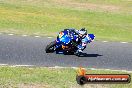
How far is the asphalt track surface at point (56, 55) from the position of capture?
16.3 m

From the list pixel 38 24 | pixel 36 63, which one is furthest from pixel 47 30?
pixel 36 63

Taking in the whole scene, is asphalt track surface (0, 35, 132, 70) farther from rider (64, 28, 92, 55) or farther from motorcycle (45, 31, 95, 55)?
rider (64, 28, 92, 55)

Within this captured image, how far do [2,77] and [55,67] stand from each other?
2.88 m

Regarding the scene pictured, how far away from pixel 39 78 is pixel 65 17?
20.3 m

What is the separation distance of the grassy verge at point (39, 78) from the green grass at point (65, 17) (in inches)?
347

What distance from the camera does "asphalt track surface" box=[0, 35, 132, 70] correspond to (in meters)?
16.3

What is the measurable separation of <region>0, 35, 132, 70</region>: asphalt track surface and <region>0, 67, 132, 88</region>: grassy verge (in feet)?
4.73

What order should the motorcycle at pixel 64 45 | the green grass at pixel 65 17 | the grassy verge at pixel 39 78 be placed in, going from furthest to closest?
the green grass at pixel 65 17 < the motorcycle at pixel 64 45 < the grassy verge at pixel 39 78

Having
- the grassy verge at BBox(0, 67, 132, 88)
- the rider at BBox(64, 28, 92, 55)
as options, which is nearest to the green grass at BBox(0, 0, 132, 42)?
the rider at BBox(64, 28, 92, 55)

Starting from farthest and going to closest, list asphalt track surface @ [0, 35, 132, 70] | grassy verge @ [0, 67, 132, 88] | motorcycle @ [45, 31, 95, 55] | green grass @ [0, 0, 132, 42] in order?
green grass @ [0, 0, 132, 42] → motorcycle @ [45, 31, 95, 55] → asphalt track surface @ [0, 35, 132, 70] → grassy verge @ [0, 67, 132, 88]

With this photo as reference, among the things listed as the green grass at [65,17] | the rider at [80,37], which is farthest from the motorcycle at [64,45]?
the green grass at [65,17]

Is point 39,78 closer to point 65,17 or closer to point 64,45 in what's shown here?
point 64,45

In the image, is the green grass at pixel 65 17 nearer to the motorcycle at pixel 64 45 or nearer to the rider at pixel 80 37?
the motorcycle at pixel 64 45

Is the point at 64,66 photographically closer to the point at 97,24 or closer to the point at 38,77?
the point at 38,77
